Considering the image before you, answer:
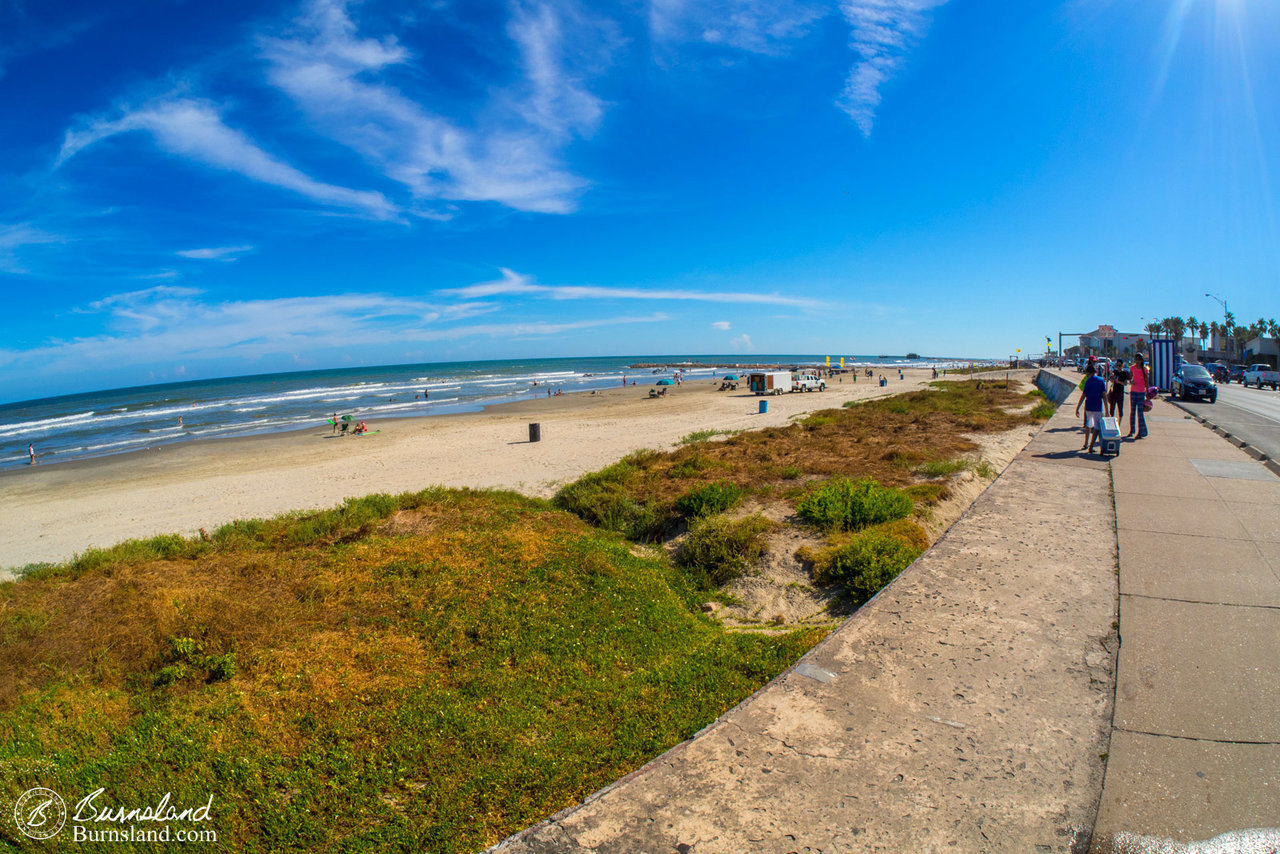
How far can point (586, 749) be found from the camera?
11.8 ft

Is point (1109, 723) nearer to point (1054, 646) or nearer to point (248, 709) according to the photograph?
point (1054, 646)

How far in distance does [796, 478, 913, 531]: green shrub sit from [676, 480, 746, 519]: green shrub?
119 centimetres

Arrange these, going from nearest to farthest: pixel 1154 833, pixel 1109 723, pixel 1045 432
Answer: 1. pixel 1154 833
2. pixel 1109 723
3. pixel 1045 432

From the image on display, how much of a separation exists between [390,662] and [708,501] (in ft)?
19.9

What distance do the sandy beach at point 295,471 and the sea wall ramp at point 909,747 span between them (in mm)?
10492

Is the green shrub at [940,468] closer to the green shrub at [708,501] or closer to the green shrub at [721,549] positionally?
the green shrub at [708,501]

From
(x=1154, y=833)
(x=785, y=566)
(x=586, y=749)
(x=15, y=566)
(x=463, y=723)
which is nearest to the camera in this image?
(x=1154, y=833)

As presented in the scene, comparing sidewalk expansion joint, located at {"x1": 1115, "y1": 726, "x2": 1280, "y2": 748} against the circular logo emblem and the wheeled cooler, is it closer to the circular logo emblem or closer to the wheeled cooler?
the circular logo emblem

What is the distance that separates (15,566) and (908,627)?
50.6 ft

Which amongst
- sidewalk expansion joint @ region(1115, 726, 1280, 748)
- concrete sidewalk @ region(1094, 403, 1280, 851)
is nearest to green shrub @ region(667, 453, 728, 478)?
concrete sidewalk @ region(1094, 403, 1280, 851)

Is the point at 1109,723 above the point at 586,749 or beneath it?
above

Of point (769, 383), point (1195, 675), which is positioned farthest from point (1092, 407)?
point (769, 383)

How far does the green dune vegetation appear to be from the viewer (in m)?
3.32

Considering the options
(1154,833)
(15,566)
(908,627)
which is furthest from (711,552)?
(15,566)
